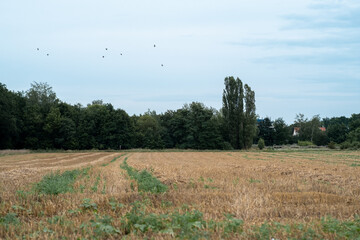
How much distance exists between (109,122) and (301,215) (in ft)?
244

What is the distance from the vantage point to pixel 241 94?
8038 cm

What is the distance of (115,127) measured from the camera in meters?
80.6

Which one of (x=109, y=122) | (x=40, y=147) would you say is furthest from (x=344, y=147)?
(x=40, y=147)

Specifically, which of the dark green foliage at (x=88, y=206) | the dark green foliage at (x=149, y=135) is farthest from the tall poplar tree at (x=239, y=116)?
the dark green foliage at (x=88, y=206)

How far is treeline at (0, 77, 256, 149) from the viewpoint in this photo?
75812 millimetres

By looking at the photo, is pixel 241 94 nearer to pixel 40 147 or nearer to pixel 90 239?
pixel 40 147

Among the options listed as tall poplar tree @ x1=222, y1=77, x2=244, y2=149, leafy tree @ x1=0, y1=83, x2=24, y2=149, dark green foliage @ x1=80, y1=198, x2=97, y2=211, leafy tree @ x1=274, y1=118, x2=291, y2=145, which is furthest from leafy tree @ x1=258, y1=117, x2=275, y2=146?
dark green foliage @ x1=80, y1=198, x2=97, y2=211

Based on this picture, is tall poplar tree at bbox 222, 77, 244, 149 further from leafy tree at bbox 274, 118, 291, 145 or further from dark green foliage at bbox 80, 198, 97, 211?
dark green foliage at bbox 80, 198, 97, 211

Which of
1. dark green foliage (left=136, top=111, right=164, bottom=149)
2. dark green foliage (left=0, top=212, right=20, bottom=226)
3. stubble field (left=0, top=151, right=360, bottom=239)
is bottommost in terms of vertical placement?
dark green foliage (left=0, top=212, right=20, bottom=226)

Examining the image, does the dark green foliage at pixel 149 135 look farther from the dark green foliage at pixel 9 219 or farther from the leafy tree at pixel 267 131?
the dark green foliage at pixel 9 219

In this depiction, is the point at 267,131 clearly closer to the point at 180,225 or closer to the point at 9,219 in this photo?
the point at 180,225

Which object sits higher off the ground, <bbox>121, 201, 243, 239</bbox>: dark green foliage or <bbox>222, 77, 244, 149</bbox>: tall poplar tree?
<bbox>222, 77, 244, 149</bbox>: tall poplar tree

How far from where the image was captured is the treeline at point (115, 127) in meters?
75.8

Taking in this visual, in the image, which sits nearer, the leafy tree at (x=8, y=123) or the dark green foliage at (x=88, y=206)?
the dark green foliage at (x=88, y=206)
